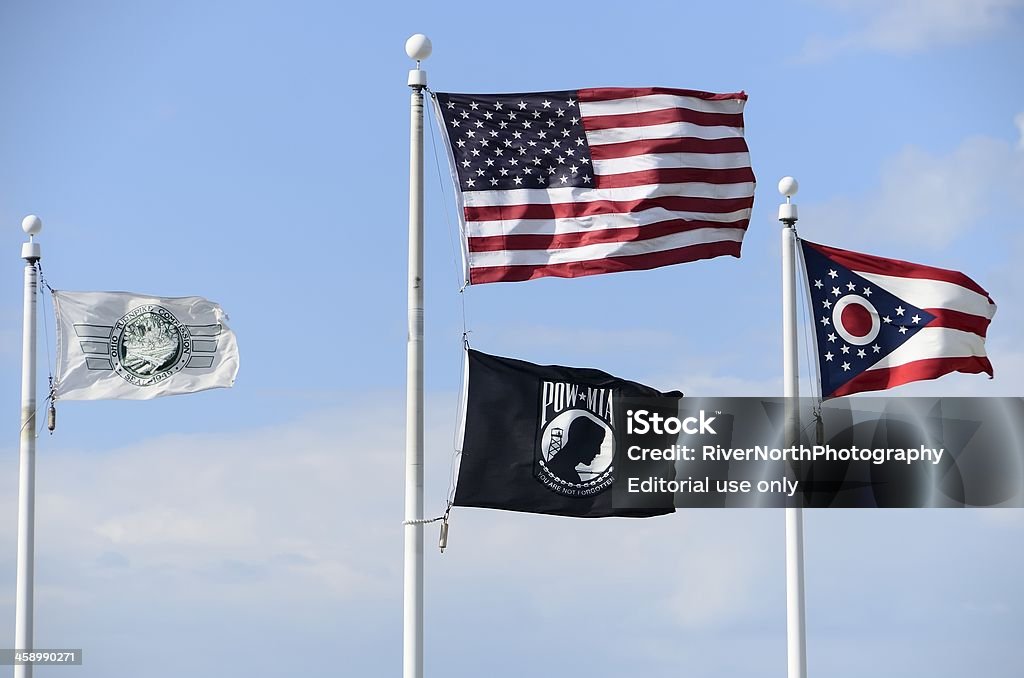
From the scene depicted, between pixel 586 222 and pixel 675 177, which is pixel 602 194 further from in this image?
pixel 675 177

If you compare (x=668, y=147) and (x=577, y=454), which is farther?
(x=668, y=147)

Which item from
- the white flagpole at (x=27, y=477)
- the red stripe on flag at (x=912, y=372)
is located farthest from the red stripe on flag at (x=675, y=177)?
the white flagpole at (x=27, y=477)

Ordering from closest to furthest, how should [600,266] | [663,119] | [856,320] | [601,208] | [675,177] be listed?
[600,266] < [601,208] < [675,177] < [663,119] < [856,320]

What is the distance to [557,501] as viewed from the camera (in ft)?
61.8

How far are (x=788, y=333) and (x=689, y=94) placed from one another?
4.15 meters

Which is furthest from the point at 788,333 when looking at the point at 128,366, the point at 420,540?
the point at 128,366

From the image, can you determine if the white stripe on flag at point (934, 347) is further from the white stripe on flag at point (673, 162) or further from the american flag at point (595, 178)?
the white stripe on flag at point (673, 162)

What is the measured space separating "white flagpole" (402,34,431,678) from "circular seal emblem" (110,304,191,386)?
6.34m

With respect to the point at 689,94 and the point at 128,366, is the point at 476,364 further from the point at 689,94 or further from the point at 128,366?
the point at 128,366

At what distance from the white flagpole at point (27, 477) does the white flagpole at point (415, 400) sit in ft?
24.2

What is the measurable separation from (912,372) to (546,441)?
6.37 metres

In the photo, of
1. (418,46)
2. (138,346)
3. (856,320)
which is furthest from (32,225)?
(856,320)

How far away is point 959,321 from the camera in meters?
22.2

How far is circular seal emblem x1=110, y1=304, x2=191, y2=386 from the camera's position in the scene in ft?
73.8
